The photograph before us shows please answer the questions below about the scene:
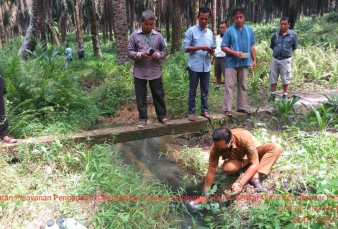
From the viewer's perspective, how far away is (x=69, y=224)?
2.66 m

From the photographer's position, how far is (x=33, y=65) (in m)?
5.81

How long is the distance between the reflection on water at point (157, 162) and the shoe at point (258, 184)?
666 millimetres

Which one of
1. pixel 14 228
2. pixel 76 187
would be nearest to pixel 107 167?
pixel 76 187

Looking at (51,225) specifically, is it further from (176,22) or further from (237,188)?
(176,22)

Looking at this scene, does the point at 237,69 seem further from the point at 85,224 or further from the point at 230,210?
the point at 85,224

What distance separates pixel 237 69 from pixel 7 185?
3.70 m

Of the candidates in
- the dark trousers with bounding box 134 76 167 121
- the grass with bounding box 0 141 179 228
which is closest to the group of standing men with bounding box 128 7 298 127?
the dark trousers with bounding box 134 76 167 121

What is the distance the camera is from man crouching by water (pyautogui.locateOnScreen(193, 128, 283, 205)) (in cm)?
329

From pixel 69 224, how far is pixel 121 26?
624cm

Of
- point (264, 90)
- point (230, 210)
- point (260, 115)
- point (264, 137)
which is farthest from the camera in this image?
point (264, 90)

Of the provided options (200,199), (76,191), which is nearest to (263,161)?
(200,199)

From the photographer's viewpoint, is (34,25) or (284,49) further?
(34,25)

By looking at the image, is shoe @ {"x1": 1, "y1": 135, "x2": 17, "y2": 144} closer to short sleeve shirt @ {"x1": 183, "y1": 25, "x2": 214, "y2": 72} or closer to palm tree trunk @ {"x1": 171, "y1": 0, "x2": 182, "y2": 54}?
short sleeve shirt @ {"x1": 183, "y1": 25, "x2": 214, "y2": 72}

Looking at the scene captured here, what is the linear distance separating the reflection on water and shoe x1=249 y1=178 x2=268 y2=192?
2.18 ft
